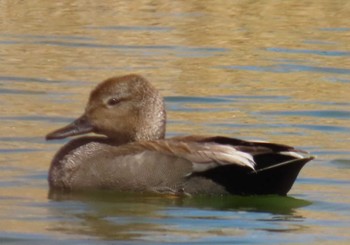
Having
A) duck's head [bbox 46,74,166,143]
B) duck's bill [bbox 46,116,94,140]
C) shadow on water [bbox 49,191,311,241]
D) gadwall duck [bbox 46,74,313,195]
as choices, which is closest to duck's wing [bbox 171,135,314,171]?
gadwall duck [bbox 46,74,313,195]

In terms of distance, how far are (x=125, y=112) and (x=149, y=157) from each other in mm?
580

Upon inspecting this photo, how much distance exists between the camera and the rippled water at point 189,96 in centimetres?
987

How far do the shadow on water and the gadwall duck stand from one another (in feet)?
0.24

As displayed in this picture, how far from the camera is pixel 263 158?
1035 centimetres

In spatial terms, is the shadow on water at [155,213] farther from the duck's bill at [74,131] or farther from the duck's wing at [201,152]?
the duck's bill at [74,131]

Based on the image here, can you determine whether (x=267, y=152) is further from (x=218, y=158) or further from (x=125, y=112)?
(x=125, y=112)

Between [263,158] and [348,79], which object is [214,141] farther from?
[348,79]

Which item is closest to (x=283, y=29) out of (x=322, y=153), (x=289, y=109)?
(x=289, y=109)

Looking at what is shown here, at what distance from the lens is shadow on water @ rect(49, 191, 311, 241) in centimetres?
965

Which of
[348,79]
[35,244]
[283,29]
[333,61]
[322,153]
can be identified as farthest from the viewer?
[283,29]

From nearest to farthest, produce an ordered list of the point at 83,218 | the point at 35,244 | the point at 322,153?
1. the point at 35,244
2. the point at 83,218
3. the point at 322,153

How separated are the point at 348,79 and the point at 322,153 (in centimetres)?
361

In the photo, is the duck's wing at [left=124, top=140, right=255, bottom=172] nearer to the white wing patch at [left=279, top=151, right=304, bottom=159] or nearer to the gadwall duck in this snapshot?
the gadwall duck

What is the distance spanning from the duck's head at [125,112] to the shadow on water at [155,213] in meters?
0.53
